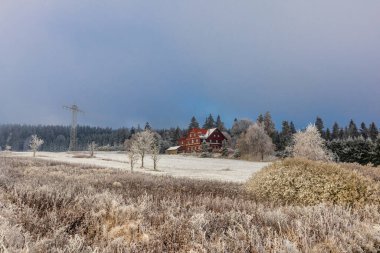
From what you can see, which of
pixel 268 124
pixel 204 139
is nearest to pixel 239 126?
pixel 268 124

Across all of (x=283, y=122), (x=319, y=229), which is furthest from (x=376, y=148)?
(x=319, y=229)

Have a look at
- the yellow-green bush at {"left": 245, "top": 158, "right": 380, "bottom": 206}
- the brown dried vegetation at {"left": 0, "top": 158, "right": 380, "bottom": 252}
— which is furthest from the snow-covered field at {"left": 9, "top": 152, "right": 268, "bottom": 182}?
the brown dried vegetation at {"left": 0, "top": 158, "right": 380, "bottom": 252}

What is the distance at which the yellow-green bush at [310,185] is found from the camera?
10281 mm

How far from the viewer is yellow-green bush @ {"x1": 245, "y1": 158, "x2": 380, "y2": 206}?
10.3 m

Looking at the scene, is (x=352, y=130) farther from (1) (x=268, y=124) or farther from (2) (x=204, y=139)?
(2) (x=204, y=139)

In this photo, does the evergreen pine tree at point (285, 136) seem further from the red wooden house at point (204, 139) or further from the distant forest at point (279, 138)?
the red wooden house at point (204, 139)

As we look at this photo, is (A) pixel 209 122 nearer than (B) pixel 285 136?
No

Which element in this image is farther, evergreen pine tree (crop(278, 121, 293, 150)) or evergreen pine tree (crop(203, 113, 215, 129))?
evergreen pine tree (crop(203, 113, 215, 129))

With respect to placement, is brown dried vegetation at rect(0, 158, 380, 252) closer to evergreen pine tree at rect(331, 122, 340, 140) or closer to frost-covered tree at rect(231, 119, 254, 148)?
frost-covered tree at rect(231, 119, 254, 148)

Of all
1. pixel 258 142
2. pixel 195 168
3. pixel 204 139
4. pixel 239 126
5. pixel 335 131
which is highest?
pixel 239 126

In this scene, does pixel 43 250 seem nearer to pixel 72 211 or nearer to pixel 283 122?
pixel 72 211

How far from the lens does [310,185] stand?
11.1 m

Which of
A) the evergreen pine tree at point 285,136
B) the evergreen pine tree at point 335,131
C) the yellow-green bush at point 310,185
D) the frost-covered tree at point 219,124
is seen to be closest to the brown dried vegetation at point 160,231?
the yellow-green bush at point 310,185

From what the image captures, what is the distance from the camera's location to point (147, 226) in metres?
4.57
